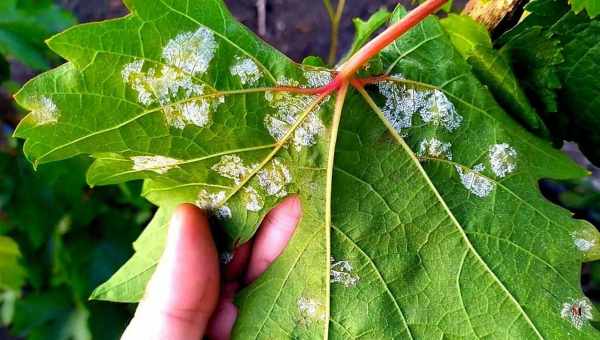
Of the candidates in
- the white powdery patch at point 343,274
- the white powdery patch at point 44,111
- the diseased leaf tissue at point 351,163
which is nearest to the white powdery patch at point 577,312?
the diseased leaf tissue at point 351,163

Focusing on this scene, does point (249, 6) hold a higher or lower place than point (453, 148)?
lower

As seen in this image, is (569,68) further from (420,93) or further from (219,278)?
(219,278)

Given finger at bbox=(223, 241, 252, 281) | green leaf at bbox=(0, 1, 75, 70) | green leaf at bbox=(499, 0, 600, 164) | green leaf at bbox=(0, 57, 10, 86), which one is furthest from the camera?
green leaf at bbox=(0, 57, 10, 86)

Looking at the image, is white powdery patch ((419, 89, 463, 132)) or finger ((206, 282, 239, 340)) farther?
finger ((206, 282, 239, 340))

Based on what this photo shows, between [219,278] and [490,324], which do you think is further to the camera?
[219,278]

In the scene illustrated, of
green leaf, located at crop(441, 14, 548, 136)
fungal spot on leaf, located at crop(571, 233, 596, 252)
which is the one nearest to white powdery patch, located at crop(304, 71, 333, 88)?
green leaf, located at crop(441, 14, 548, 136)

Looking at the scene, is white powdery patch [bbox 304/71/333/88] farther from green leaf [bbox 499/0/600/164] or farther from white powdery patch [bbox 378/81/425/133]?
green leaf [bbox 499/0/600/164]

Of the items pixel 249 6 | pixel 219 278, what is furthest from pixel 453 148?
pixel 249 6

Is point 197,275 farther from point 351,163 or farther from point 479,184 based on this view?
point 479,184
